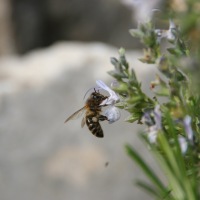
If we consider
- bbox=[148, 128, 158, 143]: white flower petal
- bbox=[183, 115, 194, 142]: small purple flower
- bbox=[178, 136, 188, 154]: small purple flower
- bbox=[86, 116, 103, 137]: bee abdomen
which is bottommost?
bbox=[86, 116, 103, 137]: bee abdomen

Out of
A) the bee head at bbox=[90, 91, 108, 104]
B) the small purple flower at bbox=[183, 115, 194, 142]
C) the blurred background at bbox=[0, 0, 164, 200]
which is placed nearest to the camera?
the small purple flower at bbox=[183, 115, 194, 142]

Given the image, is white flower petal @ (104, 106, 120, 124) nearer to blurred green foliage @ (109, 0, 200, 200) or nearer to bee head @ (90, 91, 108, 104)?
blurred green foliage @ (109, 0, 200, 200)

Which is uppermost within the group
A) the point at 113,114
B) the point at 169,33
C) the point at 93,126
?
the point at 169,33

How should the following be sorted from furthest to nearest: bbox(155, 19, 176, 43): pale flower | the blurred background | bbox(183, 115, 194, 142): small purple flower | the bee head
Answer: the blurred background → the bee head → bbox(155, 19, 176, 43): pale flower → bbox(183, 115, 194, 142): small purple flower

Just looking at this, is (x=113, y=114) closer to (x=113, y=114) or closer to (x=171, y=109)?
(x=113, y=114)

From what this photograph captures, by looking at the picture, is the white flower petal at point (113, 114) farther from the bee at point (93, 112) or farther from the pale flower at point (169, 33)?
the bee at point (93, 112)

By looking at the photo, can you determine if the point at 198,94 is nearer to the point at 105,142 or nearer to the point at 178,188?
the point at 178,188

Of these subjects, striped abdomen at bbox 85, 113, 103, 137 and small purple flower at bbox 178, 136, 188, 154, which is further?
striped abdomen at bbox 85, 113, 103, 137

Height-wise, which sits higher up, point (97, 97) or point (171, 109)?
point (171, 109)

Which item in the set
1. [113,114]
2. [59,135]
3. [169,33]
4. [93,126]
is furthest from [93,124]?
[59,135]

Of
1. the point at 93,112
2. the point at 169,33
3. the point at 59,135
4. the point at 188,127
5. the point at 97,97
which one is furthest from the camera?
the point at 59,135

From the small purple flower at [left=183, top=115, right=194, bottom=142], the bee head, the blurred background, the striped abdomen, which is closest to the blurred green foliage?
the small purple flower at [left=183, top=115, right=194, bottom=142]
